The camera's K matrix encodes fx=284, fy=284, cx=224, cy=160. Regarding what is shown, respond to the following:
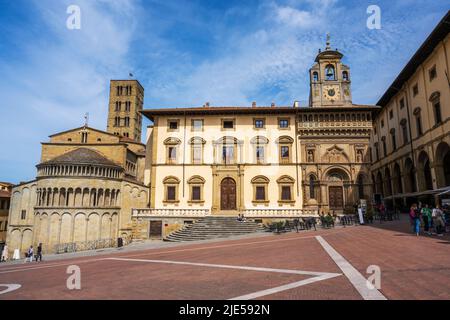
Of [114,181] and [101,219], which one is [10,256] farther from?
[114,181]

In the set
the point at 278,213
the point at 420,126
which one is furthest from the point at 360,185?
the point at 278,213

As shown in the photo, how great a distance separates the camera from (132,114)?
71438mm

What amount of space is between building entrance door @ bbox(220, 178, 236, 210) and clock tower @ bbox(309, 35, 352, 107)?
14973 mm

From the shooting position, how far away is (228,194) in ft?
111

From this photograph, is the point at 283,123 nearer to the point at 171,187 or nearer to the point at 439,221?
the point at 171,187

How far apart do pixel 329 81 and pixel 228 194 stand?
19.6 meters

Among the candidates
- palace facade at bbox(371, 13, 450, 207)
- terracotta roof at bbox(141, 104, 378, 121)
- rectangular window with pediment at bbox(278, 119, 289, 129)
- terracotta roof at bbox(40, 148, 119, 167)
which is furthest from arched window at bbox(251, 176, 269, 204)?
terracotta roof at bbox(40, 148, 119, 167)

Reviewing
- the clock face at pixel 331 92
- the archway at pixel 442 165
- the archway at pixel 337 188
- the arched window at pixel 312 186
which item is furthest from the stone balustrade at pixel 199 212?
the clock face at pixel 331 92

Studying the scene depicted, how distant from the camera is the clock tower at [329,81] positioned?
3638 cm

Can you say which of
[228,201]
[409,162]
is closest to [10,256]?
[228,201]

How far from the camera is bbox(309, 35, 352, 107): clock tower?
36375 millimetres

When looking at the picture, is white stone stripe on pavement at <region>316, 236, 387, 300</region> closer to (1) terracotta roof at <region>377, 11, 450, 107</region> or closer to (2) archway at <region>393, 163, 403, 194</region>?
(1) terracotta roof at <region>377, 11, 450, 107</region>

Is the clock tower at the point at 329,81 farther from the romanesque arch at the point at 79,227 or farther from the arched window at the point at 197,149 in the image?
the romanesque arch at the point at 79,227
